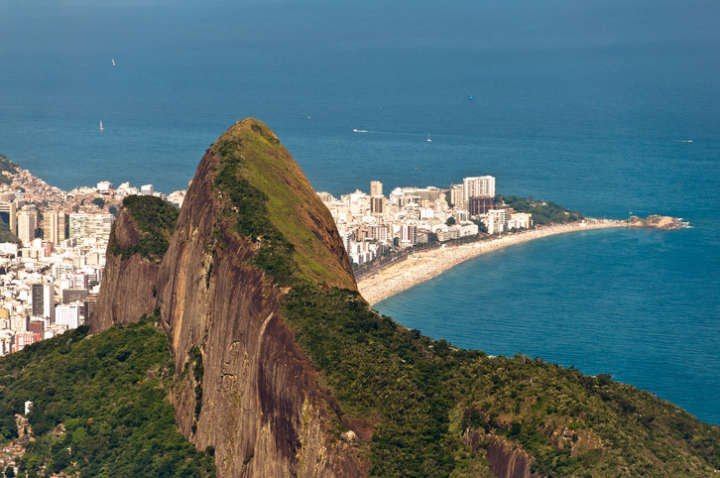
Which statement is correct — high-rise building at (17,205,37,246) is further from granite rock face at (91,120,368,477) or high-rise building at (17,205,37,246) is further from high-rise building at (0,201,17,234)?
granite rock face at (91,120,368,477)

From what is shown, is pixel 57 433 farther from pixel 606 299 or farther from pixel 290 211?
pixel 606 299

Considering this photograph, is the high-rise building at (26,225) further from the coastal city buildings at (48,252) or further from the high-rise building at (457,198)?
the high-rise building at (457,198)

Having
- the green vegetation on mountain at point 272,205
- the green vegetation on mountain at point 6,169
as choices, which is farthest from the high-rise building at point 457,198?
the green vegetation on mountain at point 272,205

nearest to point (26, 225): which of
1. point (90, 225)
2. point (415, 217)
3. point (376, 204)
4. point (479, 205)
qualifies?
point (90, 225)

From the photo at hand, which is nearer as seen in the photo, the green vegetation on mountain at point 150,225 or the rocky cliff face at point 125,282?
the rocky cliff face at point 125,282

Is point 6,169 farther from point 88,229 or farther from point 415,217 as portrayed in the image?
point 415,217

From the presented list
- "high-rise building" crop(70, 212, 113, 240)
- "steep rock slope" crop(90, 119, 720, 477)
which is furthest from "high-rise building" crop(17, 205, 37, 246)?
"steep rock slope" crop(90, 119, 720, 477)

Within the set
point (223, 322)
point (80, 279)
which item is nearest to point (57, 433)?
point (223, 322)

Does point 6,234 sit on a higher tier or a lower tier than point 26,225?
lower
